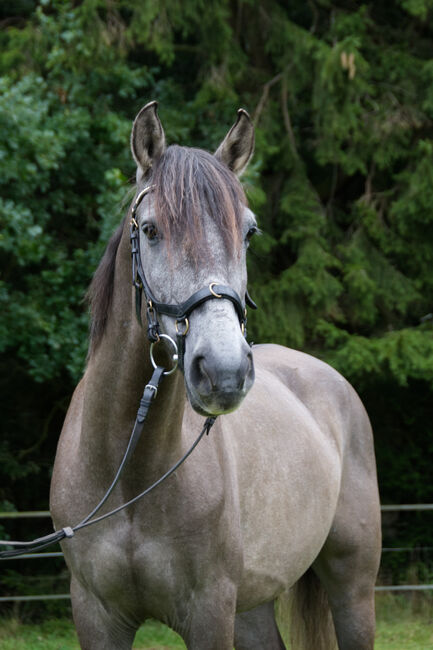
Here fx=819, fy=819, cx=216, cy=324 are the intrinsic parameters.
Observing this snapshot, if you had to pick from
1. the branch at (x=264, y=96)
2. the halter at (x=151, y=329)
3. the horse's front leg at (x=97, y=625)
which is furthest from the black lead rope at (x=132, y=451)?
the branch at (x=264, y=96)

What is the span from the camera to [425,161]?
7.37 metres

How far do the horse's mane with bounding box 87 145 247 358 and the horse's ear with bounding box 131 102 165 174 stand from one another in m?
0.04

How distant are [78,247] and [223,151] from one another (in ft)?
15.5

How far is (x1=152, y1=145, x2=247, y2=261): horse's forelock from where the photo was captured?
2.33m

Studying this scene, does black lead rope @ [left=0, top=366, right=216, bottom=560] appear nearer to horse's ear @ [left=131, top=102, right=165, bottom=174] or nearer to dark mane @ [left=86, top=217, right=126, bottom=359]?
dark mane @ [left=86, top=217, right=126, bottom=359]

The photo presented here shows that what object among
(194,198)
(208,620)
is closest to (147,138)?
(194,198)

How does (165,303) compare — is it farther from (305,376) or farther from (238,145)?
(305,376)

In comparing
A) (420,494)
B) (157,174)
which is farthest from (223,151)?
(420,494)

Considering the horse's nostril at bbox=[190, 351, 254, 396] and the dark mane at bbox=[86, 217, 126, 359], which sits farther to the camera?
the dark mane at bbox=[86, 217, 126, 359]

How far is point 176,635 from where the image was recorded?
6781mm

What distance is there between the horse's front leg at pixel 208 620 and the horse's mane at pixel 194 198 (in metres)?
1.15

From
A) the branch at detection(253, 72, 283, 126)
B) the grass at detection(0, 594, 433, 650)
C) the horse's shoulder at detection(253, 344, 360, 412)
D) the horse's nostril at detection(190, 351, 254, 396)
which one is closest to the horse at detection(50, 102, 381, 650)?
the horse's nostril at detection(190, 351, 254, 396)

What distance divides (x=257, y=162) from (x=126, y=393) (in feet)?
15.0

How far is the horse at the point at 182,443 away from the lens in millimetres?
2307
